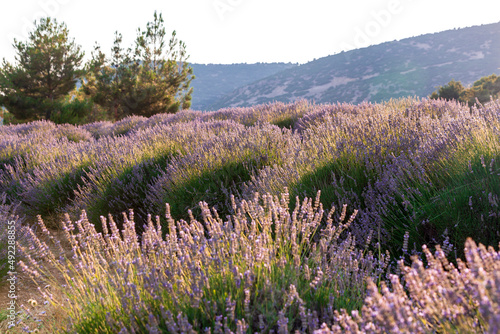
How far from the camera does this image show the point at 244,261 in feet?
5.65

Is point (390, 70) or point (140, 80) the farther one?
point (390, 70)

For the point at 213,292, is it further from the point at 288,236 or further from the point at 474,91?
the point at 474,91

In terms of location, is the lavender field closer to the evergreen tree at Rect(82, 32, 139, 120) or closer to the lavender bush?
the lavender bush

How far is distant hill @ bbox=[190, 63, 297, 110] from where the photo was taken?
495 feet

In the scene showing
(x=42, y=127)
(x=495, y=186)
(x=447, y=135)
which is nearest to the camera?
(x=495, y=186)

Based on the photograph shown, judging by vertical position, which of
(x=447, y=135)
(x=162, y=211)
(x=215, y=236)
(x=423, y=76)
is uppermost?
(x=423, y=76)

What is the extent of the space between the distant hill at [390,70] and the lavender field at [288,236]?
5589cm

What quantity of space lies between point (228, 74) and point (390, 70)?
4035 inches

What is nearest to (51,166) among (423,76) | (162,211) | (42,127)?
(162,211)

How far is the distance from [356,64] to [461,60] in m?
23.1

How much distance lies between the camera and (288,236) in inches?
76.5

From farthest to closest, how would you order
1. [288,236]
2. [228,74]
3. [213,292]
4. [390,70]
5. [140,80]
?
[228,74] < [390,70] < [140,80] < [288,236] < [213,292]

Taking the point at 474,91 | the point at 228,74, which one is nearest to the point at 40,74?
the point at 474,91

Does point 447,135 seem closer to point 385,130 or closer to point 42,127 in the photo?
point 385,130
